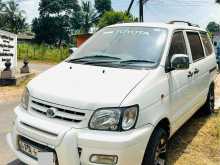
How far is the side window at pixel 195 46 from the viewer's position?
20.4ft

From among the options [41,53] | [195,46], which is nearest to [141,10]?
[41,53]

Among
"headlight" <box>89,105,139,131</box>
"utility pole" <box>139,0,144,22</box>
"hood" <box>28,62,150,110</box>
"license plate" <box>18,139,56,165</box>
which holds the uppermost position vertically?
"utility pole" <box>139,0,144,22</box>

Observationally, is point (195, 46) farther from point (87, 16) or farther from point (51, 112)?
point (87, 16)

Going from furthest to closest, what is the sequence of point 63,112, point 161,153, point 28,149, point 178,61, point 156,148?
point 178,61 < point 161,153 < point 156,148 < point 28,149 < point 63,112

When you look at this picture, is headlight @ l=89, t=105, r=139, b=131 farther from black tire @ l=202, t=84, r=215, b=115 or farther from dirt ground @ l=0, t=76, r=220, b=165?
black tire @ l=202, t=84, r=215, b=115

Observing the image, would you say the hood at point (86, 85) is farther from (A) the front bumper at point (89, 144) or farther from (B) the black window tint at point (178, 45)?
(B) the black window tint at point (178, 45)

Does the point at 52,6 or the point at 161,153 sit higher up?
the point at 52,6

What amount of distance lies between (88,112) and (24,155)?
0.93 m

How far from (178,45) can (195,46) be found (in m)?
1.09

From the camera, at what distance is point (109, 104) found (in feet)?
12.2

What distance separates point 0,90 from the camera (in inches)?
439

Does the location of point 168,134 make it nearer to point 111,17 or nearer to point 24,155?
point 24,155

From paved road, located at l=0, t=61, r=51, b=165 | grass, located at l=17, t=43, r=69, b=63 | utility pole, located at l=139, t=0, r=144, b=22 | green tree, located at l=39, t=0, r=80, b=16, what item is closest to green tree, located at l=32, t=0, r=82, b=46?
green tree, located at l=39, t=0, r=80, b=16

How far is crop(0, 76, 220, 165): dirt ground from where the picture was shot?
5395 mm
